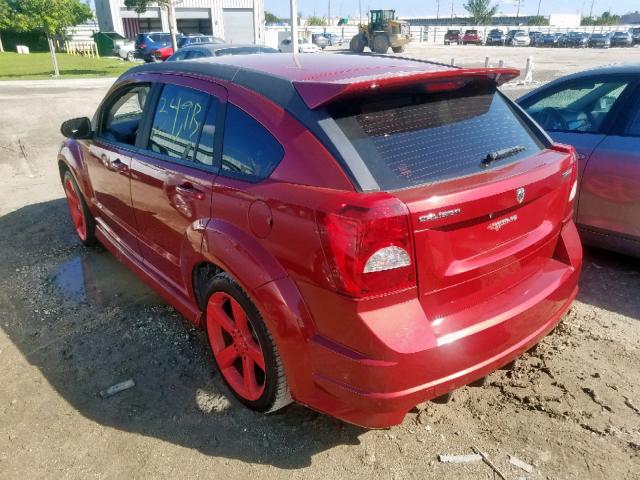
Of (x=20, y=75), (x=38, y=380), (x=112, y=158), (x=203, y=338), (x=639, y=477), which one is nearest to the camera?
(x=639, y=477)

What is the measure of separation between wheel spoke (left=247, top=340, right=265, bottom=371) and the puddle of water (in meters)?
1.48

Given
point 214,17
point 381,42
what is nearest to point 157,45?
point 381,42

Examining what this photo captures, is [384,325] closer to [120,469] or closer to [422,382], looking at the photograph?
[422,382]

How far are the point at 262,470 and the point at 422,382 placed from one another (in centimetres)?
89

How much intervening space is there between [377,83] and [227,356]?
1.63 metres

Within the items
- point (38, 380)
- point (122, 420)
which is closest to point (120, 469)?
point (122, 420)

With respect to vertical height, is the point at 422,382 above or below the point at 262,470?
above

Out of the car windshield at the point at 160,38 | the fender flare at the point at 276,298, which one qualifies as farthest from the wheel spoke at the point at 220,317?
the car windshield at the point at 160,38

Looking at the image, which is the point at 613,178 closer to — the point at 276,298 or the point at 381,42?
the point at 276,298

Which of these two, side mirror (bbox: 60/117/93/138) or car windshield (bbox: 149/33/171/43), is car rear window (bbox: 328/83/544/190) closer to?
side mirror (bbox: 60/117/93/138)

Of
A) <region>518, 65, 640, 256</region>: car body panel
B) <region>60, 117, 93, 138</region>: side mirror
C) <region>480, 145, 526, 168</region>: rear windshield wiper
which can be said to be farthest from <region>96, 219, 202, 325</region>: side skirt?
<region>518, 65, 640, 256</region>: car body panel

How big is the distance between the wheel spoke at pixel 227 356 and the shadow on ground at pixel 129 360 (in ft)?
0.54

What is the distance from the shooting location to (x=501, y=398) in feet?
8.97

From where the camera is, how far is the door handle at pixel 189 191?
8.59 ft
